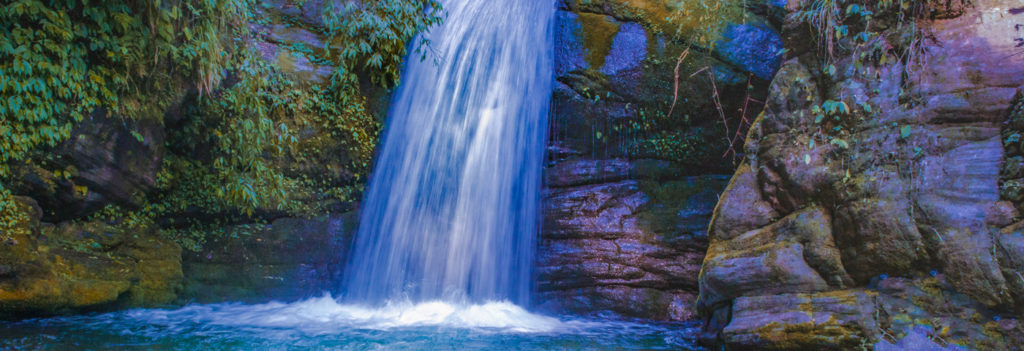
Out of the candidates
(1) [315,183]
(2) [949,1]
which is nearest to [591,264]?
(1) [315,183]

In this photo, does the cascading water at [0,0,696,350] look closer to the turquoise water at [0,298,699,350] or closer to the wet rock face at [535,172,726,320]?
the turquoise water at [0,298,699,350]

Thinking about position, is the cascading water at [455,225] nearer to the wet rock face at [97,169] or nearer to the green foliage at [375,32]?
the green foliage at [375,32]

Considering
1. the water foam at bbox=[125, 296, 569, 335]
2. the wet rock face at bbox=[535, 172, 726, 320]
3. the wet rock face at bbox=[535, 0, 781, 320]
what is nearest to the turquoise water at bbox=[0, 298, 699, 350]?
the water foam at bbox=[125, 296, 569, 335]

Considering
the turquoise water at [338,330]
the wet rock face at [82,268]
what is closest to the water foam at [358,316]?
the turquoise water at [338,330]

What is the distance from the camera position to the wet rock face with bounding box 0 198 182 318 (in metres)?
5.54

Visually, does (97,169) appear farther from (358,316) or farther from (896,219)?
(896,219)

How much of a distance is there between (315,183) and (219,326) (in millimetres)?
2851

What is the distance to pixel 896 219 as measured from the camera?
4.24 m

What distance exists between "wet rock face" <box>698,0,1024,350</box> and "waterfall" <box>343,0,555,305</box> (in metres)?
3.90

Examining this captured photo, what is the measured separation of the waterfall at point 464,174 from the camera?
828 centimetres

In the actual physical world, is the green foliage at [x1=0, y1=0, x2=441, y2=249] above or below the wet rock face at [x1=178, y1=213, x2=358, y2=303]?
above

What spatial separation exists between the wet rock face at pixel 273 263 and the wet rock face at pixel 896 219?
579 centimetres

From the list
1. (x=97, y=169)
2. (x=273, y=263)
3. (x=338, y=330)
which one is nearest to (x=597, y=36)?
(x=338, y=330)

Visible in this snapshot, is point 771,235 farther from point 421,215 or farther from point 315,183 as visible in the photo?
point 315,183
